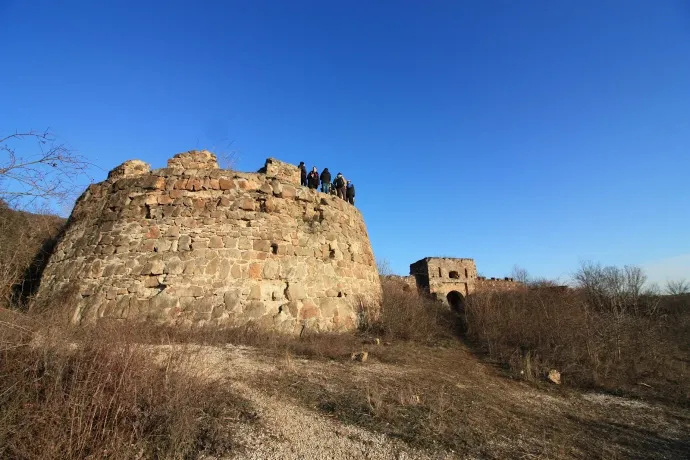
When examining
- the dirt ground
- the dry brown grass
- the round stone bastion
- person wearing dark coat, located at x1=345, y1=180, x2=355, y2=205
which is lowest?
the dirt ground

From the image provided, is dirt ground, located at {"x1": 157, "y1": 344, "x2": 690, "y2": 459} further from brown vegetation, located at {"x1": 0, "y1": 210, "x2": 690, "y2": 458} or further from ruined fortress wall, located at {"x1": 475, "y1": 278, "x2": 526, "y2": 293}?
ruined fortress wall, located at {"x1": 475, "y1": 278, "x2": 526, "y2": 293}

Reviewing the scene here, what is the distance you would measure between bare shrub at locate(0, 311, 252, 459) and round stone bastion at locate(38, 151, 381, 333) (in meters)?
3.78

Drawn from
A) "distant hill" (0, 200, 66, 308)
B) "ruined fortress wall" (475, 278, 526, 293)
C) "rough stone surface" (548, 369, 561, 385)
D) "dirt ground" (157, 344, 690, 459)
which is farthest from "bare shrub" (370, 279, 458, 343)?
"ruined fortress wall" (475, 278, 526, 293)

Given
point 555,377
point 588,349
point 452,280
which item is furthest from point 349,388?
point 452,280

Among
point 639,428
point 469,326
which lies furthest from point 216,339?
point 469,326

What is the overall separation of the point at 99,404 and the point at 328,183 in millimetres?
10469

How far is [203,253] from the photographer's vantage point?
7.93m

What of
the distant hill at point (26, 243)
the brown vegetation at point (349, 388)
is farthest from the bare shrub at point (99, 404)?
the distant hill at point (26, 243)

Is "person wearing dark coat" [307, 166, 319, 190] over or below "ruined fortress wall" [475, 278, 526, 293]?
over

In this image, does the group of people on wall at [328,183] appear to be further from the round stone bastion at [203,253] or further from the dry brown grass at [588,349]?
the dry brown grass at [588,349]

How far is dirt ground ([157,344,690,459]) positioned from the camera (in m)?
3.38

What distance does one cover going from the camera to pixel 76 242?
28.6ft

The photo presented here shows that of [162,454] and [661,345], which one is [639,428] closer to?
[162,454]


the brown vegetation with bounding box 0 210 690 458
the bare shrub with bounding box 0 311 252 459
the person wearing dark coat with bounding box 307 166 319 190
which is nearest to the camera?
the bare shrub with bounding box 0 311 252 459
